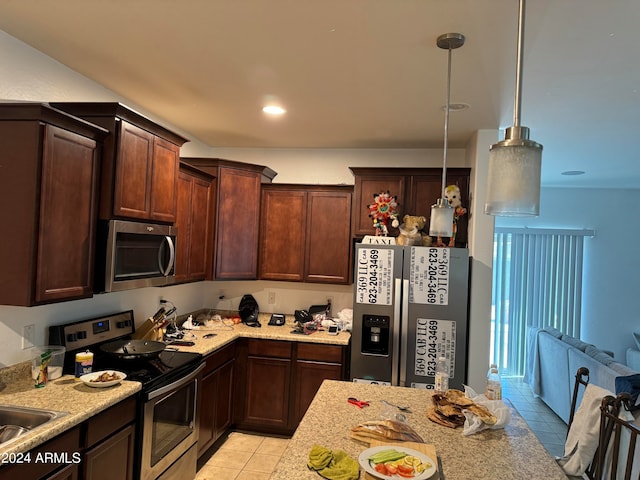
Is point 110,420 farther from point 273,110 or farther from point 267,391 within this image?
point 273,110

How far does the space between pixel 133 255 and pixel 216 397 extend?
55.7 inches

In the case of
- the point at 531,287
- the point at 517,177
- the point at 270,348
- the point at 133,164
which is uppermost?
the point at 133,164

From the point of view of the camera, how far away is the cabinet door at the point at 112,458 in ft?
6.36

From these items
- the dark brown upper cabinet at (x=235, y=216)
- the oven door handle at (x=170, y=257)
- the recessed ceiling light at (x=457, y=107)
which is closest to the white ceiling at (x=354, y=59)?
the recessed ceiling light at (x=457, y=107)

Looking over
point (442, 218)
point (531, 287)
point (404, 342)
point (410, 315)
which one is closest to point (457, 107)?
point (442, 218)


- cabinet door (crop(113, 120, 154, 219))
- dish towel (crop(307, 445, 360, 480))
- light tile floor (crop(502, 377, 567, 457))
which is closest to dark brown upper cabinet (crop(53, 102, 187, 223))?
cabinet door (crop(113, 120, 154, 219))

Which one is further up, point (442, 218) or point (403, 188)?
point (403, 188)

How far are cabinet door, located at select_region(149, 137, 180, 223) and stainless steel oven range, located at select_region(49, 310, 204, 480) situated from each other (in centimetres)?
79

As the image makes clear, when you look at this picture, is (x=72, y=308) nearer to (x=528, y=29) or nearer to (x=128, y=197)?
(x=128, y=197)

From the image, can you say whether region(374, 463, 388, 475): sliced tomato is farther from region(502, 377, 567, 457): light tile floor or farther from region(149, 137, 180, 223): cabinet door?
region(502, 377, 567, 457): light tile floor

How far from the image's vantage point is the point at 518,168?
1.11 metres

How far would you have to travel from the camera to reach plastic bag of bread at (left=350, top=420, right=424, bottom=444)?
1.62 m

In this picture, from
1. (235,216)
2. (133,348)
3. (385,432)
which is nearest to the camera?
(385,432)

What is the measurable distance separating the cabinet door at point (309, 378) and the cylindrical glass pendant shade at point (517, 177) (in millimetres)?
2722
